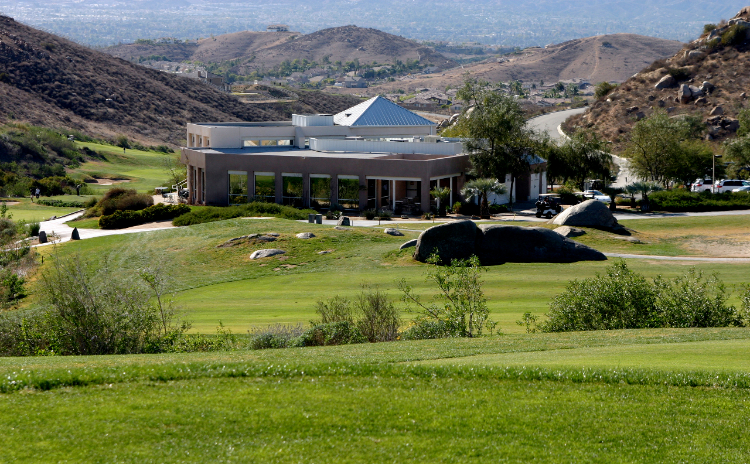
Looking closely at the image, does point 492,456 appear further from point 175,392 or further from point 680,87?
point 680,87

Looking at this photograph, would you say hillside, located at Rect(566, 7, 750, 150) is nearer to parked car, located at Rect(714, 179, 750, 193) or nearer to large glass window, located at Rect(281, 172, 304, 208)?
parked car, located at Rect(714, 179, 750, 193)

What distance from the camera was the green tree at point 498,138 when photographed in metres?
54.7

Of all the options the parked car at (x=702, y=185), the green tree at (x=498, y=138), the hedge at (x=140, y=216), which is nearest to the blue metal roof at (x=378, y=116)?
the green tree at (x=498, y=138)

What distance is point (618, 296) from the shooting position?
19.9 metres

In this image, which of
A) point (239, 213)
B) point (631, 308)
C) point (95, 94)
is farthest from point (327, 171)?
point (95, 94)

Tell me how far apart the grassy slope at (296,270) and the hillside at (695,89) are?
5300cm

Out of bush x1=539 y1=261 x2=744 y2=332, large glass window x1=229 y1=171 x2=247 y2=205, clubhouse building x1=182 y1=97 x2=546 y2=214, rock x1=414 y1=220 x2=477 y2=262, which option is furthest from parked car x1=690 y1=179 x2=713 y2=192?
bush x1=539 y1=261 x2=744 y2=332

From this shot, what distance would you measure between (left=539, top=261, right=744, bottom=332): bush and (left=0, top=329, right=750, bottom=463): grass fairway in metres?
6.86

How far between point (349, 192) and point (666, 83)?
6664 centimetres

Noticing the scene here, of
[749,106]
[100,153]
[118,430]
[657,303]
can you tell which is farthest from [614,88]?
[118,430]

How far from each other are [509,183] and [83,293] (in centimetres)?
4464

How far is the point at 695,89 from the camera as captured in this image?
95688 millimetres

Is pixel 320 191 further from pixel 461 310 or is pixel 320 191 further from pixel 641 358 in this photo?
pixel 641 358

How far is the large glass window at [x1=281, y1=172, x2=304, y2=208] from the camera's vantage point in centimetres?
5431
